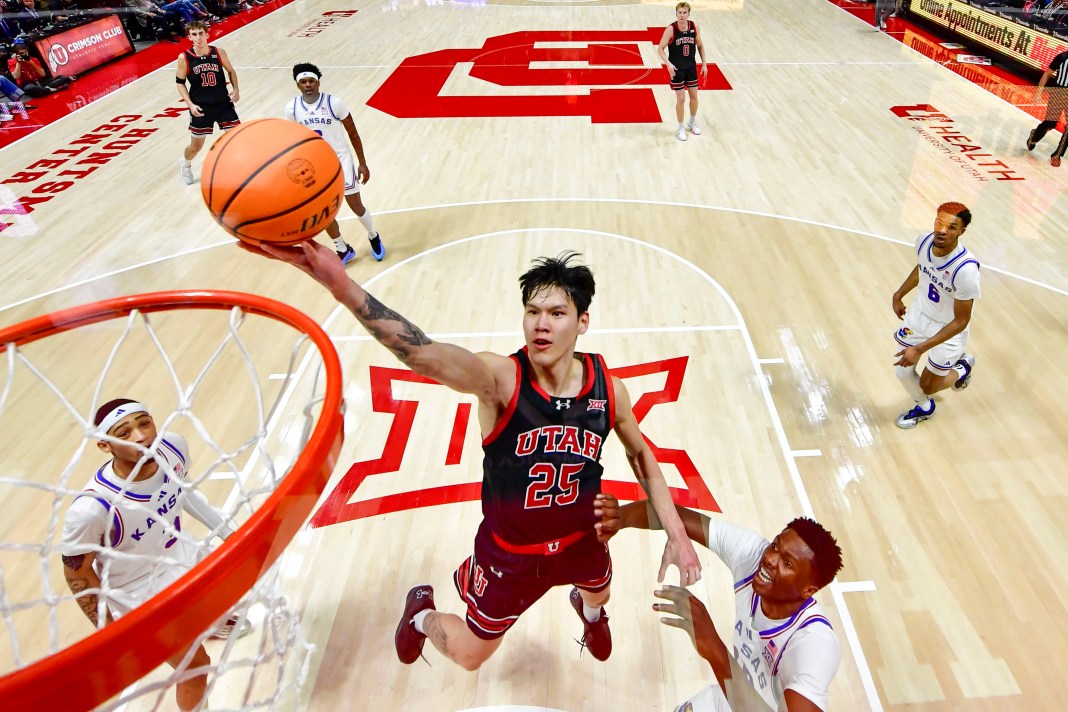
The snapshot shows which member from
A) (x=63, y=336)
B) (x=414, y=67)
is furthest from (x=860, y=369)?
(x=414, y=67)

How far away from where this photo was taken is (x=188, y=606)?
1353mm

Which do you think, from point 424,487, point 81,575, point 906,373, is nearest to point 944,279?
point 906,373

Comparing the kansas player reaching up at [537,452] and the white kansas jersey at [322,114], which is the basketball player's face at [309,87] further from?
the kansas player reaching up at [537,452]

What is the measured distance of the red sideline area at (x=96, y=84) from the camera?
31.0 feet

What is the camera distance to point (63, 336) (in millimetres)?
5074

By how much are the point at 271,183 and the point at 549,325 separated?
903 mm

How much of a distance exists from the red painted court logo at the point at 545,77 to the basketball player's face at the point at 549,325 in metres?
7.64

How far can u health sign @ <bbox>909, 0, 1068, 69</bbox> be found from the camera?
10234 millimetres

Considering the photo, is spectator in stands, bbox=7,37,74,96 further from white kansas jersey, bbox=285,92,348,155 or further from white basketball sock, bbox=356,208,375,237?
white basketball sock, bbox=356,208,375,237

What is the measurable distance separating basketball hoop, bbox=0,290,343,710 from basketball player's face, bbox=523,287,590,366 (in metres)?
0.61

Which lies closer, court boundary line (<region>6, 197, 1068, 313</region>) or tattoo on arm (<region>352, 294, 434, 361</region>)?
tattoo on arm (<region>352, 294, 434, 361</region>)

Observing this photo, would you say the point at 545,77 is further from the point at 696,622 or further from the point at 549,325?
the point at 696,622

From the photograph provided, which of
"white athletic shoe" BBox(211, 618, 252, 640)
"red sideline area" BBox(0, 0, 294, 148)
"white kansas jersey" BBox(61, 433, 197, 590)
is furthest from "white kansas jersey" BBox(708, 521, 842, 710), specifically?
"red sideline area" BBox(0, 0, 294, 148)

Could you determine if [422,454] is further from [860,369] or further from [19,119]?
[19,119]
